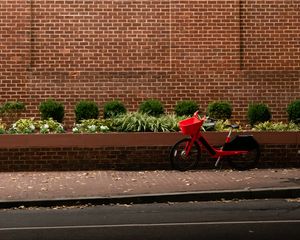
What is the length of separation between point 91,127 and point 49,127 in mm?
973

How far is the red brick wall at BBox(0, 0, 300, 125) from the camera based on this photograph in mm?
15602

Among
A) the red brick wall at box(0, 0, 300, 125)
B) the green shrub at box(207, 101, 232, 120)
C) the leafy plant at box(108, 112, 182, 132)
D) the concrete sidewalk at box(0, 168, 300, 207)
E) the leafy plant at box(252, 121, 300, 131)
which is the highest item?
the red brick wall at box(0, 0, 300, 125)

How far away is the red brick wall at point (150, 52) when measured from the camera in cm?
1560

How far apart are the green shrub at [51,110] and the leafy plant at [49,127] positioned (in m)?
1.01

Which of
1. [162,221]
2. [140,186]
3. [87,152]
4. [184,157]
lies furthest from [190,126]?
[162,221]

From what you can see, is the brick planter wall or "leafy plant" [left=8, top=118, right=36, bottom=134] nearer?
the brick planter wall

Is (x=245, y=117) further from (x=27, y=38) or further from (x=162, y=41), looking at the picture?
(x=27, y=38)

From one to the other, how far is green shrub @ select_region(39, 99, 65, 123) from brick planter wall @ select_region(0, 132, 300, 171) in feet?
6.15

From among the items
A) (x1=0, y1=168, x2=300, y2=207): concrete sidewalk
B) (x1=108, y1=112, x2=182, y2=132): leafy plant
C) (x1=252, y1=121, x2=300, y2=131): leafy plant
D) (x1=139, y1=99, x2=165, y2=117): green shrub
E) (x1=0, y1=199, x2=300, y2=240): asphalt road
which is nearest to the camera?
(x1=0, y1=199, x2=300, y2=240): asphalt road

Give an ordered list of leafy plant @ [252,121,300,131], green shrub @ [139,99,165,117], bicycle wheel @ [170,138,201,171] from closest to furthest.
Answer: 1. bicycle wheel @ [170,138,201,171]
2. leafy plant @ [252,121,300,131]
3. green shrub @ [139,99,165,117]

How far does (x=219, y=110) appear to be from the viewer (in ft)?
49.2

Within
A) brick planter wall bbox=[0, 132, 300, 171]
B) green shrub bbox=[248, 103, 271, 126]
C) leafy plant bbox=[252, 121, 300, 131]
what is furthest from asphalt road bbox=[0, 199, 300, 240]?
green shrub bbox=[248, 103, 271, 126]

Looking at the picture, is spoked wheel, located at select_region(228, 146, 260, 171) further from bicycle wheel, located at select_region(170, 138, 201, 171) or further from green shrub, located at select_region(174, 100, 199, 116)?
green shrub, located at select_region(174, 100, 199, 116)

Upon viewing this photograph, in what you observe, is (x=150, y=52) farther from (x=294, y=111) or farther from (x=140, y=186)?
(x=140, y=186)
